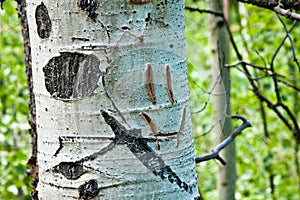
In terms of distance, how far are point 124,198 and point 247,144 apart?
3.28m

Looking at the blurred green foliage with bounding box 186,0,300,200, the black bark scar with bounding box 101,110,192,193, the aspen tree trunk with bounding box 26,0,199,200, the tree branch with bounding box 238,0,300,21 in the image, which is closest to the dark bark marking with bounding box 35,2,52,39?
the aspen tree trunk with bounding box 26,0,199,200

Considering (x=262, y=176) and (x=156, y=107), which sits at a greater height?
(x=156, y=107)

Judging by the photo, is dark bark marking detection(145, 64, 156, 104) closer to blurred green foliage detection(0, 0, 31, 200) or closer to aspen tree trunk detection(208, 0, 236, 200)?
blurred green foliage detection(0, 0, 31, 200)

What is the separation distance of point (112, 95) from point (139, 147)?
63mm

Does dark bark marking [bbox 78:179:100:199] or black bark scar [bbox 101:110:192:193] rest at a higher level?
black bark scar [bbox 101:110:192:193]

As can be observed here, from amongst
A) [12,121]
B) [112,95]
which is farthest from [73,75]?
[12,121]

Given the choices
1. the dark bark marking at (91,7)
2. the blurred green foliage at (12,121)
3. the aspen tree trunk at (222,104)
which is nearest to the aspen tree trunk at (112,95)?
the dark bark marking at (91,7)

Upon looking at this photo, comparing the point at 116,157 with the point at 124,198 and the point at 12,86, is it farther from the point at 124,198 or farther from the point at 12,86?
the point at 12,86

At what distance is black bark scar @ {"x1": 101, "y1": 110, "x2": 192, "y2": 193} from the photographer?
1.89 feet

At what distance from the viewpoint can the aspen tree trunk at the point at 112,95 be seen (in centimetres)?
57

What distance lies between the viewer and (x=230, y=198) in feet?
6.40

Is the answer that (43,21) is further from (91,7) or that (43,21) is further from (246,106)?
(246,106)

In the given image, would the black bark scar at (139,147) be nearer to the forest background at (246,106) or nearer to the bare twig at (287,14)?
the bare twig at (287,14)

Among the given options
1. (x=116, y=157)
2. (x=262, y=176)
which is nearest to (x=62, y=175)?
(x=116, y=157)
